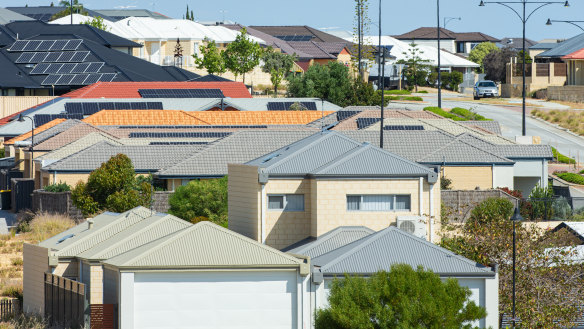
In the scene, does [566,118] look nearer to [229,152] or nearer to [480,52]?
[229,152]

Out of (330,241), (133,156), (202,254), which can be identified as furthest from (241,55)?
(202,254)

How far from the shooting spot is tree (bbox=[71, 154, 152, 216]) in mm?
57166

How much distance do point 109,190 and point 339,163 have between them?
20.0m

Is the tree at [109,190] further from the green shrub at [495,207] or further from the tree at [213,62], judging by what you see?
the tree at [213,62]

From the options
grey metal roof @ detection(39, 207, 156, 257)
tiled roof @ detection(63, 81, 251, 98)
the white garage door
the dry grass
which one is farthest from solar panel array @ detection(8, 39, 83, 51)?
the white garage door

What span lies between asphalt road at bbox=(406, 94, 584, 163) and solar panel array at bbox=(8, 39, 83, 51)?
35.0m

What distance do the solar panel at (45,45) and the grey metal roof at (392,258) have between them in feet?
289

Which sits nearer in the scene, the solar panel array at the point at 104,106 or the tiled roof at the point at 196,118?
the tiled roof at the point at 196,118

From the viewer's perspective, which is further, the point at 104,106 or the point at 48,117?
the point at 104,106

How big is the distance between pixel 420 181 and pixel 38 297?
13279 millimetres

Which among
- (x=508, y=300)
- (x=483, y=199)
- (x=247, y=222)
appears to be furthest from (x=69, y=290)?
(x=483, y=199)

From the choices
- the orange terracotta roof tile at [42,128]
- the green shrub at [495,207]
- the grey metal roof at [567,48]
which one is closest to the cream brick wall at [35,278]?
the green shrub at [495,207]

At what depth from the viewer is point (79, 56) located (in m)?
117

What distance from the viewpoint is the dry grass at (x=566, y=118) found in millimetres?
93125
